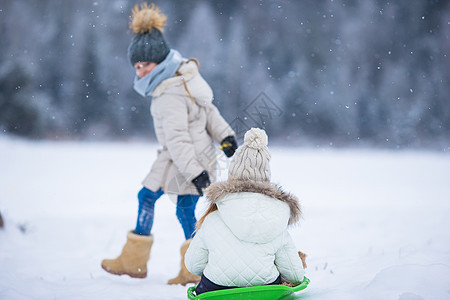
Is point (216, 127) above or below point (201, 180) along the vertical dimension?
above

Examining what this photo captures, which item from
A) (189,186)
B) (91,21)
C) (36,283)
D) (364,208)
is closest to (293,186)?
(364,208)

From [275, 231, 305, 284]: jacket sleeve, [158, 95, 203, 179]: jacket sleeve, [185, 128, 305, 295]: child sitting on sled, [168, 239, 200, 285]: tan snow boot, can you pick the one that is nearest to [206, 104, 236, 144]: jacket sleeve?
[158, 95, 203, 179]: jacket sleeve

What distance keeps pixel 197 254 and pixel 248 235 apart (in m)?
0.27

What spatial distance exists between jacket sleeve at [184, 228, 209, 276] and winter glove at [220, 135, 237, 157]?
96 cm

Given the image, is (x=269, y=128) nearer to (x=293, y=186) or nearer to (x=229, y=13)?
(x=229, y=13)

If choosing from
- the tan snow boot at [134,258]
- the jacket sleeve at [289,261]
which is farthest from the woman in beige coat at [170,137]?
the jacket sleeve at [289,261]

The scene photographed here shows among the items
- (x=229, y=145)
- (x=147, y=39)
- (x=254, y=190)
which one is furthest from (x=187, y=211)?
(x=147, y=39)

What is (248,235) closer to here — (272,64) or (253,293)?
(253,293)

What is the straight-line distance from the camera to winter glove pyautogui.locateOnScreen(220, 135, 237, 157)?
2586 millimetres

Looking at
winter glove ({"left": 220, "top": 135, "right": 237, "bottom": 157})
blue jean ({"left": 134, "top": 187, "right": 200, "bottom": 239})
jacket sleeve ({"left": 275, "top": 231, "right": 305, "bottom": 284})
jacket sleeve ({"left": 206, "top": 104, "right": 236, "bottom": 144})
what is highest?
jacket sleeve ({"left": 206, "top": 104, "right": 236, "bottom": 144})

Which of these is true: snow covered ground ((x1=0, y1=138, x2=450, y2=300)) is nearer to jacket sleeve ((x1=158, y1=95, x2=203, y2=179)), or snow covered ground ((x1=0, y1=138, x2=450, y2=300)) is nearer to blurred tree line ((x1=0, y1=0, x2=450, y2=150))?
jacket sleeve ((x1=158, y1=95, x2=203, y2=179))

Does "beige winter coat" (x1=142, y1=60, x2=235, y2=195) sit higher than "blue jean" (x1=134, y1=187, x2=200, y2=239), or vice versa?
"beige winter coat" (x1=142, y1=60, x2=235, y2=195)

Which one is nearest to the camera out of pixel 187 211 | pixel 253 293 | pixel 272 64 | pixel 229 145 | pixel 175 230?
pixel 253 293

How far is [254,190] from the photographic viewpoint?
1.62 metres
